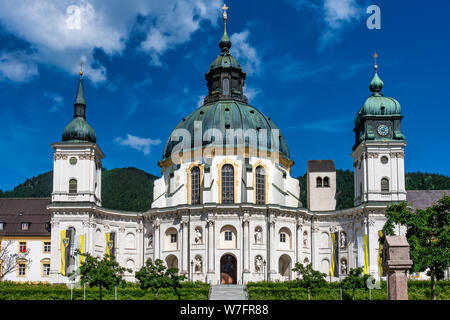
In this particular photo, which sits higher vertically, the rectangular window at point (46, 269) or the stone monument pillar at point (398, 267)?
the stone monument pillar at point (398, 267)

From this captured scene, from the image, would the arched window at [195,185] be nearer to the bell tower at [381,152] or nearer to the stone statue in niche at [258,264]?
the stone statue in niche at [258,264]

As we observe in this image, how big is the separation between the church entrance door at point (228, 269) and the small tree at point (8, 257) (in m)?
24.5

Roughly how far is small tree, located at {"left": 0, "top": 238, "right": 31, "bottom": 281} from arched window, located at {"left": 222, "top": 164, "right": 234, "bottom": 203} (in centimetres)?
2600

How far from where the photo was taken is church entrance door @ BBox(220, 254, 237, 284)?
79.6 m

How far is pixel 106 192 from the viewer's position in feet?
508

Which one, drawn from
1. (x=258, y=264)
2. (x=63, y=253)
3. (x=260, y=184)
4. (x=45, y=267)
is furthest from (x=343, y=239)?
(x=45, y=267)

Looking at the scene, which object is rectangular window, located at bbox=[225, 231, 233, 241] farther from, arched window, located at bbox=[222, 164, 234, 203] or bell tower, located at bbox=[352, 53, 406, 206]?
bell tower, located at bbox=[352, 53, 406, 206]

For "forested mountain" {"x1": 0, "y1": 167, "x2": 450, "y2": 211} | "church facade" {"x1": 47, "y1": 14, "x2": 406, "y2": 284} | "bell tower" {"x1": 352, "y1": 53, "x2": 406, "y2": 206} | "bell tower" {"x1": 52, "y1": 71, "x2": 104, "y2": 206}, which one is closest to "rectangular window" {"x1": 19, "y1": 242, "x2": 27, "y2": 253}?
"church facade" {"x1": 47, "y1": 14, "x2": 406, "y2": 284}

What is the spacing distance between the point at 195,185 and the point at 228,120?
31.3ft

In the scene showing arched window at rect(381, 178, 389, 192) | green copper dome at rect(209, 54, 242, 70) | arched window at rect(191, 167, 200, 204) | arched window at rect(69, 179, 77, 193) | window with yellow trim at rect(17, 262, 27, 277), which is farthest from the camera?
green copper dome at rect(209, 54, 242, 70)

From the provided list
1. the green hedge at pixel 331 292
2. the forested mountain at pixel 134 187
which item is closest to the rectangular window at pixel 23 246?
the green hedge at pixel 331 292

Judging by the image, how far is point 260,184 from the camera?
277 feet

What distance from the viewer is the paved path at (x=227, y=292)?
214ft
